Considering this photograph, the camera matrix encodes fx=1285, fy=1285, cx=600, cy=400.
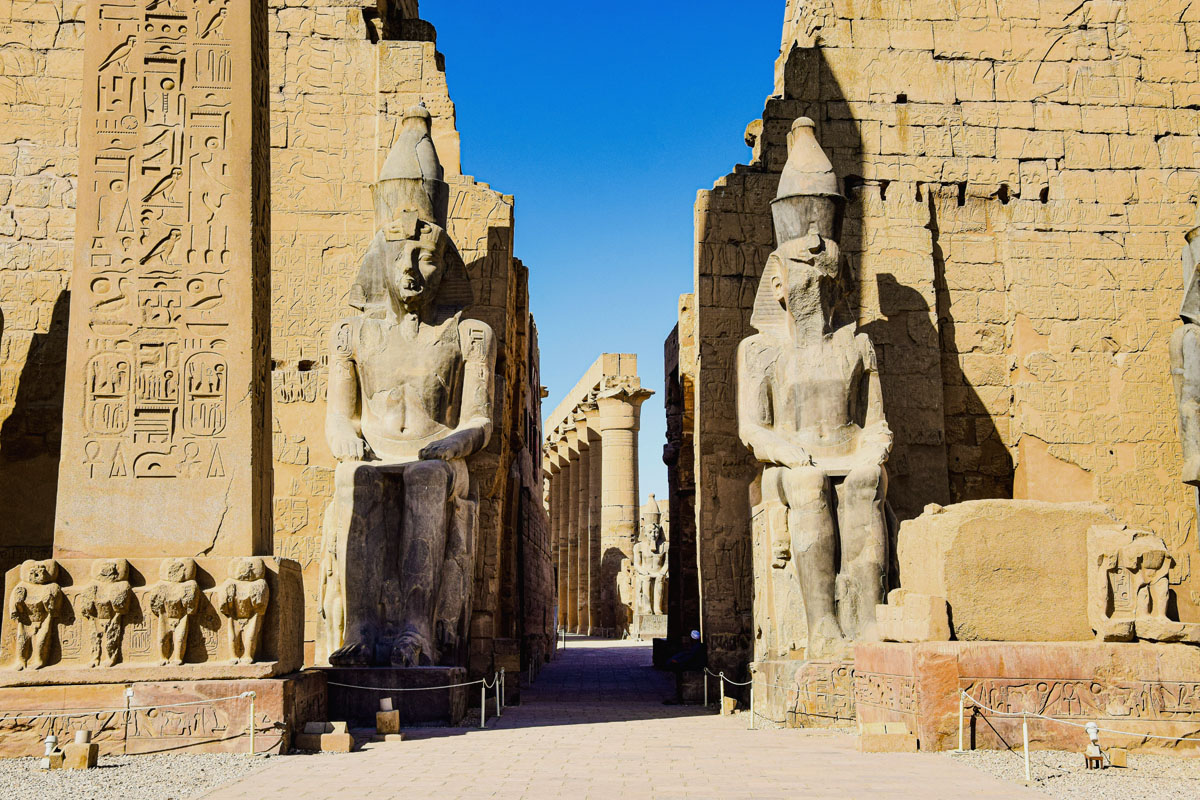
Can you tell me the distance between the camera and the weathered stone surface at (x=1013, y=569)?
583cm

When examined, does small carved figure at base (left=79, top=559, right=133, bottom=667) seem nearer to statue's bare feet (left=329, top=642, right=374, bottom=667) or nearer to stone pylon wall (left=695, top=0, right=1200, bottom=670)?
statue's bare feet (left=329, top=642, right=374, bottom=667)

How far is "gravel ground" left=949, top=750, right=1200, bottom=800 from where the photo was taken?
4547 millimetres

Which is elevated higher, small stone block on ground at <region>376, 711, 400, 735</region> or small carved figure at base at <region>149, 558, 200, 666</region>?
small carved figure at base at <region>149, 558, 200, 666</region>

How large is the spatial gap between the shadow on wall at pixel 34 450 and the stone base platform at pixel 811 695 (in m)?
5.42

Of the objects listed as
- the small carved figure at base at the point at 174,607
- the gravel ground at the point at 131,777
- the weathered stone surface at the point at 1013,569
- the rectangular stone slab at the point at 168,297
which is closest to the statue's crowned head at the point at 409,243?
the rectangular stone slab at the point at 168,297

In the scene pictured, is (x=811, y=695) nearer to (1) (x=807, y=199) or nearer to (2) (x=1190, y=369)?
(1) (x=807, y=199)

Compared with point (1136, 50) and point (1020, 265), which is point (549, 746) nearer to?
point (1020, 265)

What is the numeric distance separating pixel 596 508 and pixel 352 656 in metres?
18.7

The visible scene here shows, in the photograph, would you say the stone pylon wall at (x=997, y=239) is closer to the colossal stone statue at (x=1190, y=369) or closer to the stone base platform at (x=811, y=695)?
the colossal stone statue at (x=1190, y=369)

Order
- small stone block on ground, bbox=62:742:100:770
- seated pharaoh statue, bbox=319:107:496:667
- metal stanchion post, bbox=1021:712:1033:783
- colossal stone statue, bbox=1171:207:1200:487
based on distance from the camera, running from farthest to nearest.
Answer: colossal stone statue, bbox=1171:207:1200:487 < seated pharaoh statue, bbox=319:107:496:667 < small stone block on ground, bbox=62:742:100:770 < metal stanchion post, bbox=1021:712:1033:783

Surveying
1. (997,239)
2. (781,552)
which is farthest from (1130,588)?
(997,239)

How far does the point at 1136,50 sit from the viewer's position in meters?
10.5

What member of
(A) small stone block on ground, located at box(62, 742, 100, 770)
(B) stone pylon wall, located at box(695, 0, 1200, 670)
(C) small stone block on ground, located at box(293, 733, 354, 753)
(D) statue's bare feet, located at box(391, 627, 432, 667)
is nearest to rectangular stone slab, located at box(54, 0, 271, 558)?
(C) small stone block on ground, located at box(293, 733, 354, 753)

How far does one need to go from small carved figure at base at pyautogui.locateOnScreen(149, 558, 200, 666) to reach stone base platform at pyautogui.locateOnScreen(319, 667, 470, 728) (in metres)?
1.20
